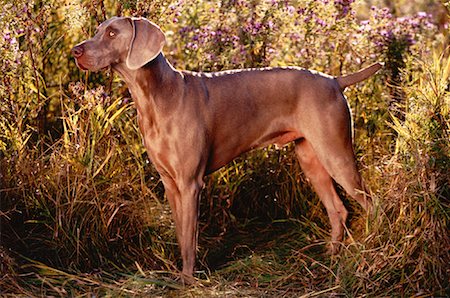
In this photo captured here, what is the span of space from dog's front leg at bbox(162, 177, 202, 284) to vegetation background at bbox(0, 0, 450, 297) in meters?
0.09

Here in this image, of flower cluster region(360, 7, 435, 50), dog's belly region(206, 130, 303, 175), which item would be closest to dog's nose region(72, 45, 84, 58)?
dog's belly region(206, 130, 303, 175)

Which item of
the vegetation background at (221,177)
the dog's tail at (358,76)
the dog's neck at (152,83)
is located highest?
the dog's neck at (152,83)

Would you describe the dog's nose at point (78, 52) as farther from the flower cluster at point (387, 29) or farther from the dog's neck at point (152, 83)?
the flower cluster at point (387, 29)

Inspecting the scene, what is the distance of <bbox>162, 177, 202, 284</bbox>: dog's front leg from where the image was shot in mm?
4438

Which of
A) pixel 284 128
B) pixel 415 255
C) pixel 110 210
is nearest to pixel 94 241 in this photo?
pixel 110 210

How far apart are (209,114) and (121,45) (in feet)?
1.88

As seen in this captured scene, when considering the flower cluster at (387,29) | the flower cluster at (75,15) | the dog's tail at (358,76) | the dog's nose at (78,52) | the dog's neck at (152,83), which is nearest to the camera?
the dog's nose at (78,52)

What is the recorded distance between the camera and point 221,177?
17.7ft

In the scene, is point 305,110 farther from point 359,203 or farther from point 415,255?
point 415,255

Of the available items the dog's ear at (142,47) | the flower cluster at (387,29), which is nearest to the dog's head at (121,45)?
the dog's ear at (142,47)

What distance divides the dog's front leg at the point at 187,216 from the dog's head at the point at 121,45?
660mm

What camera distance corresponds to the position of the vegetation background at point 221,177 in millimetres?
4277

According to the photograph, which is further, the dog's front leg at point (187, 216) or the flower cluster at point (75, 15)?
the flower cluster at point (75, 15)

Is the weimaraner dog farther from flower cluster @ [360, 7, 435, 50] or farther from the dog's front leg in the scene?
flower cluster @ [360, 7, 435, 50]
